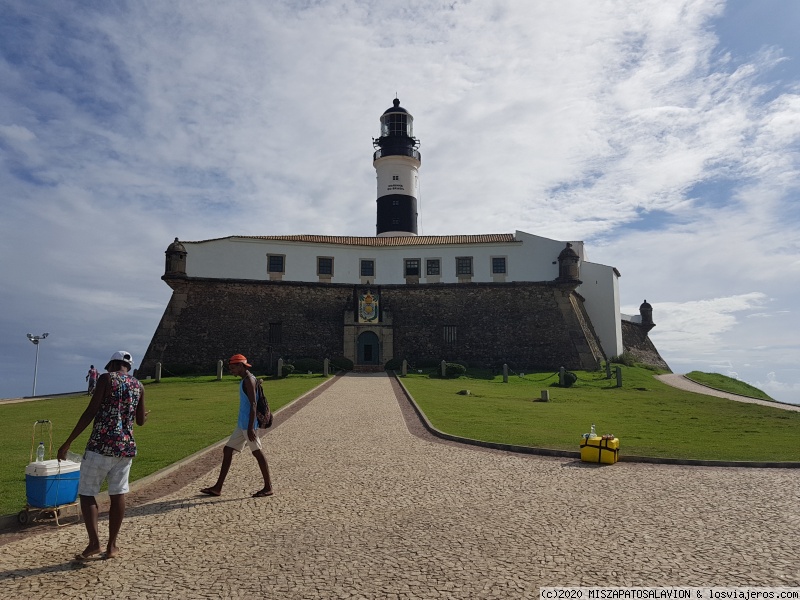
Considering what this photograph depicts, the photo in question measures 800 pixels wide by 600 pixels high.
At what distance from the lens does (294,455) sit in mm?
9750

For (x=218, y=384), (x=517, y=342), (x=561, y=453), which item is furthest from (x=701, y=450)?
(x=517, y=342)

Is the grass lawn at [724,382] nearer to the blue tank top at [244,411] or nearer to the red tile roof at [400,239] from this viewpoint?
the red tile roof at [400,239]

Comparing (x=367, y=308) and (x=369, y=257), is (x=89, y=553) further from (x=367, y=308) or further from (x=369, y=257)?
(x=369, y=257)

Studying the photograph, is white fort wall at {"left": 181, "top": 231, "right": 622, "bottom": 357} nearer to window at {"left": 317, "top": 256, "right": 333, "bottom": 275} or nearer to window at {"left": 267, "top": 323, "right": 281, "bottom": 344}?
window at {"left": 317, "top": 256, "right": 333, "bottom": 275}

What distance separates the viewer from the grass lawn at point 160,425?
27.7 feet

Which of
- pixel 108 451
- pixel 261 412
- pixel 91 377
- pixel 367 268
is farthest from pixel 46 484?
pixel 367 268

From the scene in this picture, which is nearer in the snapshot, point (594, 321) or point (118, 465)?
point (118, 465)

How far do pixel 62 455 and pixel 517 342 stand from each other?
32.5 metres

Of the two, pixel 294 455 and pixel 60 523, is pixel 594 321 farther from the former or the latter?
pixel 60 523

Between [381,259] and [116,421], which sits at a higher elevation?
[381,259]

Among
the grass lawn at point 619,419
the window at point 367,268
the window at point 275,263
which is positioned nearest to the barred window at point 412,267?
the window at point 367,268

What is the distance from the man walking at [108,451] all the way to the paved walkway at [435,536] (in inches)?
12.2

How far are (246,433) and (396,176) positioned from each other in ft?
133

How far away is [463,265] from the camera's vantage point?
1491 inches
